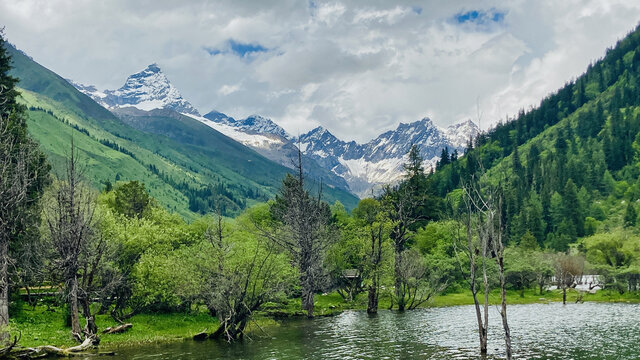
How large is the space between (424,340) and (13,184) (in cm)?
4418

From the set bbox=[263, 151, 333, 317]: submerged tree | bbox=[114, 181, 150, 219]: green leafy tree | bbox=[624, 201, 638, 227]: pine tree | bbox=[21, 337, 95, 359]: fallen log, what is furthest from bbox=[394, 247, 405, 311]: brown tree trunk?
bbox=[624, 201, 638, 227]: pine tree

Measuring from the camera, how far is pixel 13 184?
45.5 m

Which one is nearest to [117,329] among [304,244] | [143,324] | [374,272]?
[143,324]

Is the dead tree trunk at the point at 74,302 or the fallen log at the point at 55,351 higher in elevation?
the dead tree trunk at the point at 74,302

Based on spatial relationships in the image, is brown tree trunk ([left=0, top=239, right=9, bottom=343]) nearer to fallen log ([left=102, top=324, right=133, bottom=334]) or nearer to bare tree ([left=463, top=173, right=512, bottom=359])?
fallen log ([left=102, top=324, right=133, bottom=334])

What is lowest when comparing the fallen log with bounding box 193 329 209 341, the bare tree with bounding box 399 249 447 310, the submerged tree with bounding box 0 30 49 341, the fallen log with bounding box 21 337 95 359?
the fallen log with bounding box 193 329 209 341

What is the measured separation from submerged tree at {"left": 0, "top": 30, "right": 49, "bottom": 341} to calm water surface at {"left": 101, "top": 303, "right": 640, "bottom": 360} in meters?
14.4

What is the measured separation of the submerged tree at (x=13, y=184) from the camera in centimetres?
4606

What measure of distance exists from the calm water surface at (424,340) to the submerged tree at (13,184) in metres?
14.4

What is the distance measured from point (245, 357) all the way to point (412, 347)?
16.5 m

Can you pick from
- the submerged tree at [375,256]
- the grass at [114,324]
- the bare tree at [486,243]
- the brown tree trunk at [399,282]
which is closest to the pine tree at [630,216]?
the brown tree trunk at [399,282]

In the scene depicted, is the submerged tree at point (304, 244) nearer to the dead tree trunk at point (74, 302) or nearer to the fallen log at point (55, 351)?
the dead tree trunk at point (74, 302)

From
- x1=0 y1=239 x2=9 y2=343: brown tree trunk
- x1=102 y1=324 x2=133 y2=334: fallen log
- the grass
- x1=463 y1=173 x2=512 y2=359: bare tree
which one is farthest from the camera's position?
x1=102 y1=324 x2=133 y2=334: fallen log

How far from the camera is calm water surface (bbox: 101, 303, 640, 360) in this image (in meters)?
44.5
